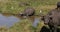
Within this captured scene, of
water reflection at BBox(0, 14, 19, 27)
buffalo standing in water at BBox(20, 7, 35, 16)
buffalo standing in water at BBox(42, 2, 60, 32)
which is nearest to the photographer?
buffalo standing in water at BBox(42, 2, 60, 32)

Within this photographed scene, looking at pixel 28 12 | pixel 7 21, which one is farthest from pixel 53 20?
pixel 28 12

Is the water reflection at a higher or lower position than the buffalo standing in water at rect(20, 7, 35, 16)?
higher

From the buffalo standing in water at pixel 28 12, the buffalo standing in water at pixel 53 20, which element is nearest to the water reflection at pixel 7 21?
the buffalo standing in water at pixel 28 12

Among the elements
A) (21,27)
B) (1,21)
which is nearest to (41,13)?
(1,21)

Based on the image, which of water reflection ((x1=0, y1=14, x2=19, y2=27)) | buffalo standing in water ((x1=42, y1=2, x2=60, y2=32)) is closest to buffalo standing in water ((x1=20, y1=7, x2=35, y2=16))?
water reflection ((x1=0, y1=14, x2=19, y2=27))

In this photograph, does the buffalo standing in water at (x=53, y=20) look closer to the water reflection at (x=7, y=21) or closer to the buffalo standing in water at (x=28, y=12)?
the water reflection at (x=7, y=21)

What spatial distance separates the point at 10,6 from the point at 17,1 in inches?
113

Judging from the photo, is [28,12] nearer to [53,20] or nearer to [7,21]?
[7,21]

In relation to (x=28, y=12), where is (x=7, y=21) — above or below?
above

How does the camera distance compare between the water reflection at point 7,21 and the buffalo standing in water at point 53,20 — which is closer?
the buffalo standing in water at point 53,20

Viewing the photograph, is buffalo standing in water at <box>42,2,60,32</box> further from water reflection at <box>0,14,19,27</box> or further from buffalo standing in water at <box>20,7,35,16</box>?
buffalo standing in water at <box>20,7,35,16</box>

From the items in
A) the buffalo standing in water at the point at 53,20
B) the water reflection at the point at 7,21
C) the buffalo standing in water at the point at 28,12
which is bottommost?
the buffalo standing in water at the point at 28,12

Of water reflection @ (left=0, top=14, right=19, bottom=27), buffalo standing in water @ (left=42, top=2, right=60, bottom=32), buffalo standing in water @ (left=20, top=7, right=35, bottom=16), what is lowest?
buffalo standing in water @ (left=20, top=7, right=35, bottom=16)

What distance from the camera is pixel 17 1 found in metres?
23.9
